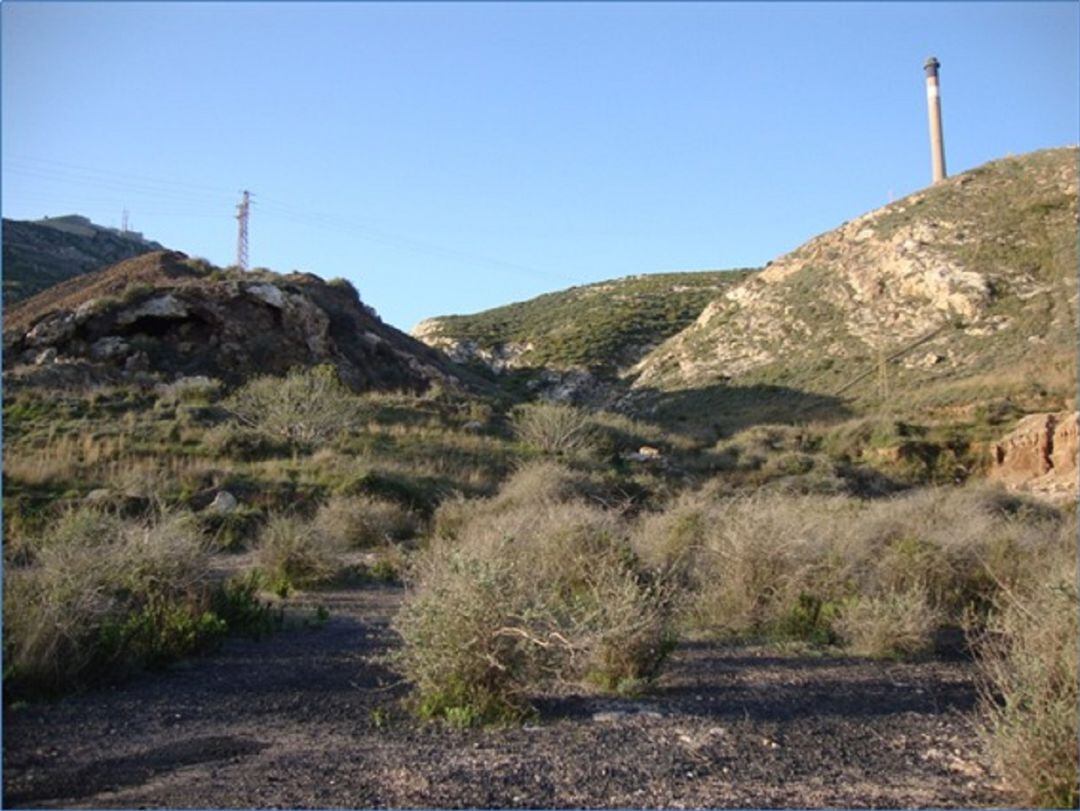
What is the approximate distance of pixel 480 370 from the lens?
198ft

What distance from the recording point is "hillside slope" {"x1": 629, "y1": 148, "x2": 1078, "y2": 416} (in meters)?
36.6

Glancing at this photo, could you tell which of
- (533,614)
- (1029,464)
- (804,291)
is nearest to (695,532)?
(533,614)

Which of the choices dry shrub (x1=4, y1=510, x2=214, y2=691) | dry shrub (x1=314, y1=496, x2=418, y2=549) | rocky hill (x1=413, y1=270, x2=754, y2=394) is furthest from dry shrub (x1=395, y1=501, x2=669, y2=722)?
rocky hill (x1=413, y1=270, x2=754, y2=394)

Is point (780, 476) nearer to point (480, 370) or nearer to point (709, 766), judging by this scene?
point (709, 766)

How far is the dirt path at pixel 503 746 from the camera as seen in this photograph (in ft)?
15.0

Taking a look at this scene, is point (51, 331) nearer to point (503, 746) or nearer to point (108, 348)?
point (108, 348)

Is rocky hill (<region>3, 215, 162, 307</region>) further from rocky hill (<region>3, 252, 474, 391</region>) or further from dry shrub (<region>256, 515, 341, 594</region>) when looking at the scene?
dry shrub (<region>256, 515, 341, 594</region>)

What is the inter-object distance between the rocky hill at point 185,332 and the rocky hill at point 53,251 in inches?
190

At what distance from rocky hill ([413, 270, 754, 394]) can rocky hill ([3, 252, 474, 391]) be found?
16148mm

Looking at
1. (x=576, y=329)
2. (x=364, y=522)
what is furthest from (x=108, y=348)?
(x=576, y=329)

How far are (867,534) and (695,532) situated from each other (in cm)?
197

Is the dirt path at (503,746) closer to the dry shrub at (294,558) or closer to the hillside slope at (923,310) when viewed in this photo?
the dry shrub at (294,558)

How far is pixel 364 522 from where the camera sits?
659 inches

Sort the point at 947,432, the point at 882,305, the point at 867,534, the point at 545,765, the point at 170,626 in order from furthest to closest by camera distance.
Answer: the point at 882,305
the point at 947,432
the point at 867,534
the point at 170,626
the point at 545,765
